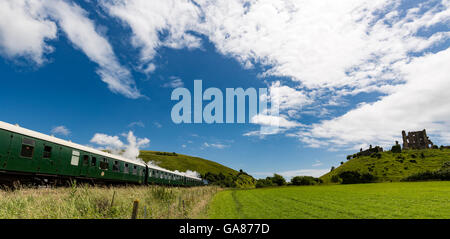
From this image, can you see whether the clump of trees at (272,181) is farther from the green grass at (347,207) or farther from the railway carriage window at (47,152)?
the railway carriage window at (47,152)

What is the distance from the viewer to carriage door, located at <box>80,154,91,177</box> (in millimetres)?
16219

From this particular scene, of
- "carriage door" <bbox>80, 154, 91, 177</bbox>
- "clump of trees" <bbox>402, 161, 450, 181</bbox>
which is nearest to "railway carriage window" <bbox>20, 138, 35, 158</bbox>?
"carriage door" <bbox>80, 154, 91, 177</bbox>

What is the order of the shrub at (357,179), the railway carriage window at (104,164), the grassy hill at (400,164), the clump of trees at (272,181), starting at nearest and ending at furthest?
1. the railway carriage window at (104,164)
2. the shrub at (357,179)
3. the clump of trees at (272,181)
4. the grassy hill at (400,164)

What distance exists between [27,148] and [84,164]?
4.72 m

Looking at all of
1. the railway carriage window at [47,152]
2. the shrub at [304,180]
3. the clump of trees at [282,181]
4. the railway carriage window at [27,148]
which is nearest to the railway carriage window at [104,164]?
the railway carriage window at [47,152]

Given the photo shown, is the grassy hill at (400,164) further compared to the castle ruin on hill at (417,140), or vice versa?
the castle ruin on hill at (417,140)

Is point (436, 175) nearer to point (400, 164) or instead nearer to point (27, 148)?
point (400, 164)

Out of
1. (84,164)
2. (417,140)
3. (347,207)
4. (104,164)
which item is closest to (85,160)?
(84,164)

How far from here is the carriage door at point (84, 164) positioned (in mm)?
16219

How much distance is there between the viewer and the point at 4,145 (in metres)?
10.8

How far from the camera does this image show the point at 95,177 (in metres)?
17.7
